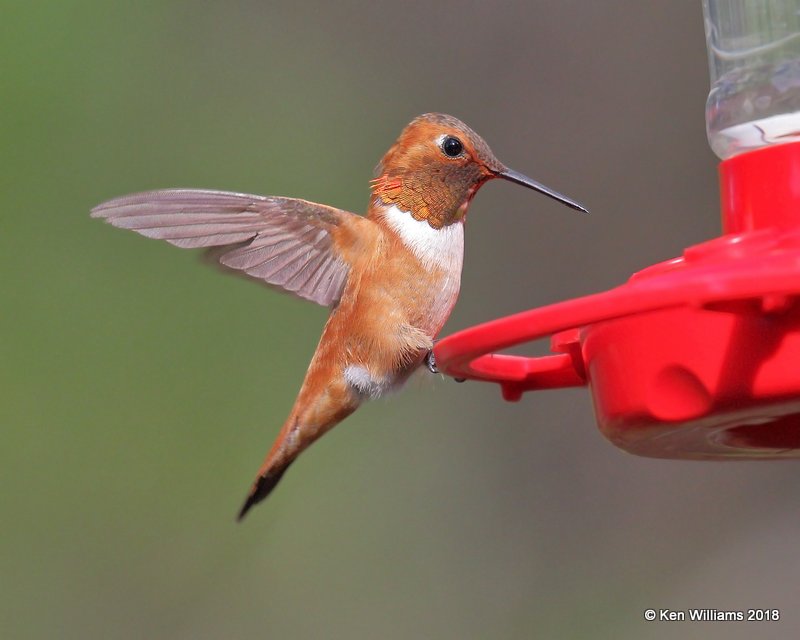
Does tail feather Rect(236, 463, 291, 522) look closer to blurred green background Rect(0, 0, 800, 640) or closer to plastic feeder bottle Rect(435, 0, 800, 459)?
plastic feeder bottle Rect(435, 0, 800, 459)

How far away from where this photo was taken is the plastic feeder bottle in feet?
6.16

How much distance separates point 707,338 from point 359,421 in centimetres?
463

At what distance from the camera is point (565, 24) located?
21.4 ft

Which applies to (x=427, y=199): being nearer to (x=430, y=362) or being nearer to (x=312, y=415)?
(x=430, y=362)

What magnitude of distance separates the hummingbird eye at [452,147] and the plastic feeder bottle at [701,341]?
3.10ft

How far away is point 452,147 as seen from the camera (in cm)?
344

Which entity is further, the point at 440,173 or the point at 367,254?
the point at 440,173

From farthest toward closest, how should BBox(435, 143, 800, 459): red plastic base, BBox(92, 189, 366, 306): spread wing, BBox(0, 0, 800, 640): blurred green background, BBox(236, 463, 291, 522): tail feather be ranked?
BBox(0, 0, 800, 640): blurred green background, BBox(236, 463, 291, 522): tail feather, BBox(92, 189, 366, 306): spread wing, BBox(435, 143, 800, 459): red plastic base

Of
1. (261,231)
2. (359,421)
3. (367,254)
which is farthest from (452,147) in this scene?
(359,421)

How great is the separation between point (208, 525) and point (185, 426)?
20.5 inches

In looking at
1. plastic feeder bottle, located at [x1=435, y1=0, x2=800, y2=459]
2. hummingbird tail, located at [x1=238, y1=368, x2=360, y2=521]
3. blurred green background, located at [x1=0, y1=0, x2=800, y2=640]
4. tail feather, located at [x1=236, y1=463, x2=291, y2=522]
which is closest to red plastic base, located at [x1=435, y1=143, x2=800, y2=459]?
plastic feeder bottle, located at [x1=435, y1=0, x2=800, y2=459]

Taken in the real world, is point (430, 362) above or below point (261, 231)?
below

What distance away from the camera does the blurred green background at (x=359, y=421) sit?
6055mm

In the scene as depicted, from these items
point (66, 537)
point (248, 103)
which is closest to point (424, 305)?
point (66, 537)
